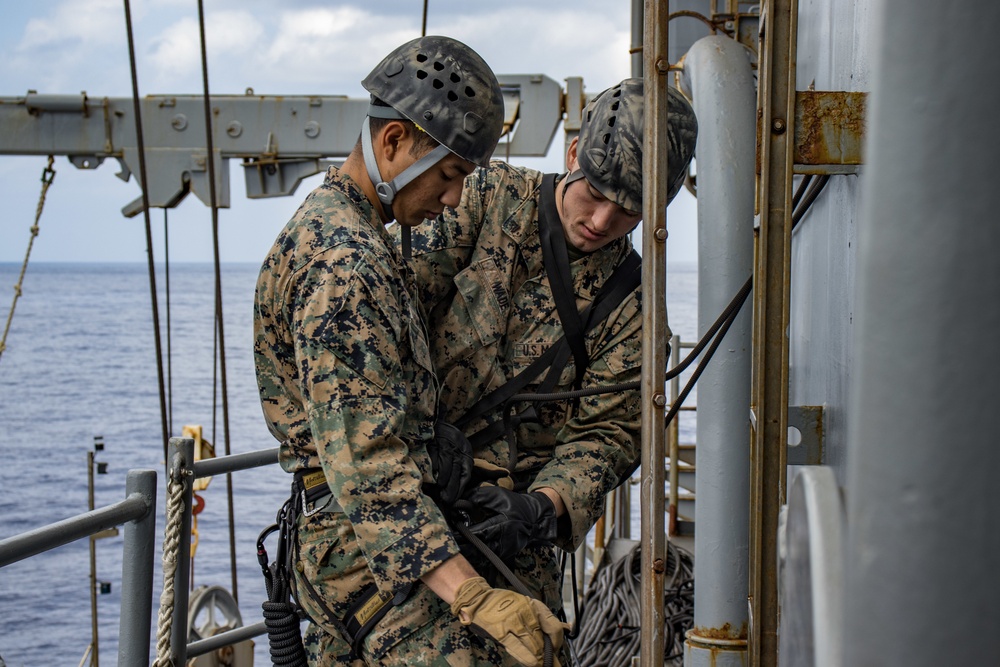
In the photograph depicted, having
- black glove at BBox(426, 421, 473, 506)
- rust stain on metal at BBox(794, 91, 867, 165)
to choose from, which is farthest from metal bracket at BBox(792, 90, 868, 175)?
black glove at BBox(426, 421, 473, 506)

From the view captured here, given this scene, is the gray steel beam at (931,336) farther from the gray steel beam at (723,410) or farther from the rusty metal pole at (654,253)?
the gray steel beam at (723,410)

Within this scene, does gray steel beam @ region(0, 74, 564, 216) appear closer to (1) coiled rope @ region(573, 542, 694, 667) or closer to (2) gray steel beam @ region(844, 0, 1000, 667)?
(1) coiled rope @ region(573, 542, 694, 667)

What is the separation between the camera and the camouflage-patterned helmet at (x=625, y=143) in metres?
2.82

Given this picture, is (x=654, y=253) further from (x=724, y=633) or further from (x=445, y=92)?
(x=724, y=633)

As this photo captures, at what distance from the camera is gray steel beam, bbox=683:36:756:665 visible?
2744 millimetres

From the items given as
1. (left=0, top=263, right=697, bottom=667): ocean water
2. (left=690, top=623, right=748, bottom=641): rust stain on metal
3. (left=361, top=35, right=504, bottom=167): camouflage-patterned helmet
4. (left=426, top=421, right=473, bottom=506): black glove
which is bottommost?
(left=0, top=263, right=697, bottom=667): ocean water

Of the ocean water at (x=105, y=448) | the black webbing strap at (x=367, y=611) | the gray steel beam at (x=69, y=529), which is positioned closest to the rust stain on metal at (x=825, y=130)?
the black webbing strap at (x=367, y=611)

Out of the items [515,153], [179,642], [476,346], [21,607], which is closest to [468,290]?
[476,346]

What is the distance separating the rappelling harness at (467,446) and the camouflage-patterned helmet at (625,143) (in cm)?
26

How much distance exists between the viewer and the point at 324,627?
2.58 m

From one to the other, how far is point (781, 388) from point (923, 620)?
67.6 inches

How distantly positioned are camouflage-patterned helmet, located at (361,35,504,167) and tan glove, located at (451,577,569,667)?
41.0 inches

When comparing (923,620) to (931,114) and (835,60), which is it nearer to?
(931,114)

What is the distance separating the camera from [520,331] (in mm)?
3078
